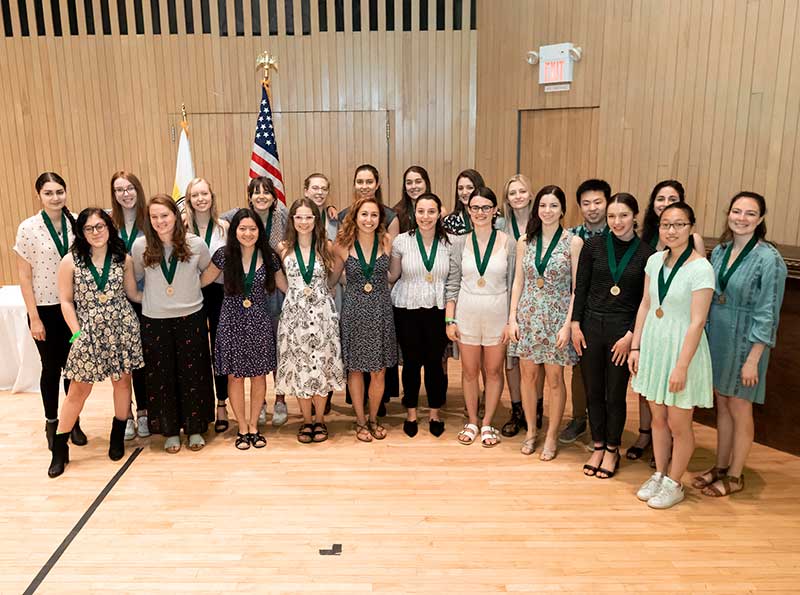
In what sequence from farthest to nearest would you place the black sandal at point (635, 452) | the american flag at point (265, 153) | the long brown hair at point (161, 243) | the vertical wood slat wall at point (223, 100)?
the vertical wood slat wall at point (223, 100) → the american flag at point (265, 153) → the black sandal at point (635, 452) → the long brown hair at point (161, 243)

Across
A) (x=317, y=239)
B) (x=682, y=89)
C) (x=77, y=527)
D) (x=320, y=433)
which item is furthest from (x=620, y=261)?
(x=77, y=527)

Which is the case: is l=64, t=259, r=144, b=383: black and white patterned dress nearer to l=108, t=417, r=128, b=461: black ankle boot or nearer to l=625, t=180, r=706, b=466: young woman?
l=108, t=417, r=128, b=461: black ankle boot

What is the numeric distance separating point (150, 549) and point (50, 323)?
1.62 metres

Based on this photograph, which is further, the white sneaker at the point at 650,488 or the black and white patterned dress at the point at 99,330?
the black and white patterned dress at the point at 99,330

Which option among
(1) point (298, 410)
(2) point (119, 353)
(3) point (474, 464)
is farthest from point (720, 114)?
(2) point (119, 353)

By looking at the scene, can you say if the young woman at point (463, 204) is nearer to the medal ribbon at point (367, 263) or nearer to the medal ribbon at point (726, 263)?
the medal ribbon at point (367, 263)

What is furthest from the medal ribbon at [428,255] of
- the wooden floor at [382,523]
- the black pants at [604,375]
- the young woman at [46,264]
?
the young woman at [46,264]

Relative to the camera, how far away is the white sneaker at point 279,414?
4504 mm

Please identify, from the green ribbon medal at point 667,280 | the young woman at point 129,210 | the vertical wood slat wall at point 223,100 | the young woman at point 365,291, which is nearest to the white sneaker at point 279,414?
the young woman at point 365,291

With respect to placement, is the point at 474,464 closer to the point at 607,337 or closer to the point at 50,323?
the point at 607,337

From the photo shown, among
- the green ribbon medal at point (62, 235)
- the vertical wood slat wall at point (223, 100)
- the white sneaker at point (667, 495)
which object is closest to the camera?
the white sneaker at point (667, 495)

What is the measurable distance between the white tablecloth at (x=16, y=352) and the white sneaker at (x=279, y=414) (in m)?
2.11

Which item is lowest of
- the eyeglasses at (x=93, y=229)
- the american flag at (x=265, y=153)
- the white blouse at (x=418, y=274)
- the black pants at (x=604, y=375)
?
the black pants at (x=604, y=375)

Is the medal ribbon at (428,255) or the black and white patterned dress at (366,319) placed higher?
the medal ribbon at (428,255)
